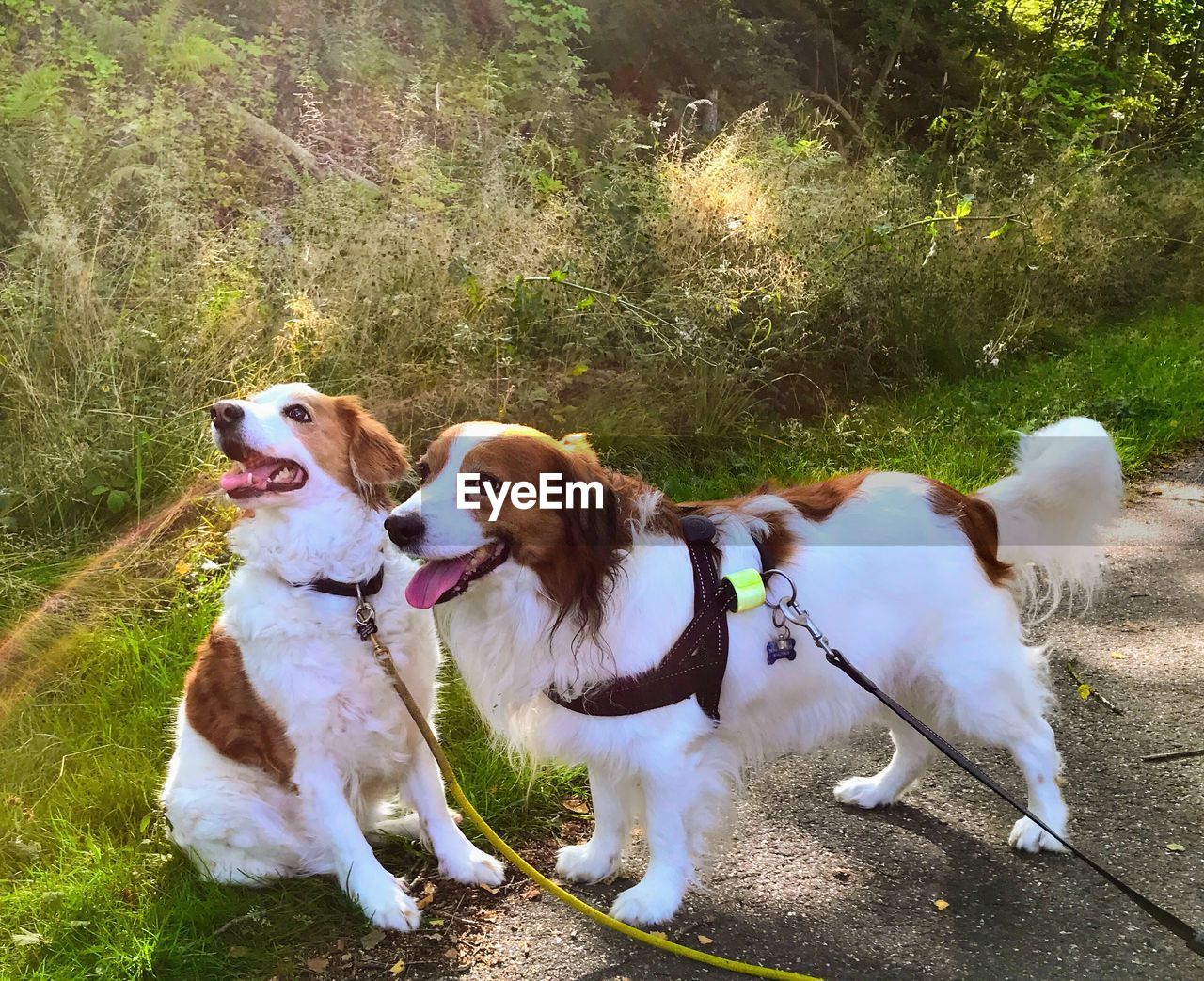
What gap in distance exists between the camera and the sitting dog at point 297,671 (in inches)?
109

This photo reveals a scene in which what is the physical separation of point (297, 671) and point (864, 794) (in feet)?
6.29

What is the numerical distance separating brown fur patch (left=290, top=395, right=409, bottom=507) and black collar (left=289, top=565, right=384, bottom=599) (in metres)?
0.25

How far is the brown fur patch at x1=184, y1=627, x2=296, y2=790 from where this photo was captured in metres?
2.81

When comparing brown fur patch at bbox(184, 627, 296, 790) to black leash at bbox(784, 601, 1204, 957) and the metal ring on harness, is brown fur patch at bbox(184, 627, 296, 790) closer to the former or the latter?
the metal ring on harness

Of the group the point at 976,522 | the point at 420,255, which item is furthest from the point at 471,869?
the point at 420,255

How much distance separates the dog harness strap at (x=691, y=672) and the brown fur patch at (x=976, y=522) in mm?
792

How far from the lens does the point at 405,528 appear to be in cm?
235

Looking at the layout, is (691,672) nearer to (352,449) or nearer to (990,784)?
(990,784)

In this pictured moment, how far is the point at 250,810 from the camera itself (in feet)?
9.27

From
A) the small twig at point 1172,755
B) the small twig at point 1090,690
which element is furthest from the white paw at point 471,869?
the small twig at point 1090,690

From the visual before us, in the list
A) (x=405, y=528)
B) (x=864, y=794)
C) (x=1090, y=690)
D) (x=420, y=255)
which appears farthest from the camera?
(x=420, y=255)

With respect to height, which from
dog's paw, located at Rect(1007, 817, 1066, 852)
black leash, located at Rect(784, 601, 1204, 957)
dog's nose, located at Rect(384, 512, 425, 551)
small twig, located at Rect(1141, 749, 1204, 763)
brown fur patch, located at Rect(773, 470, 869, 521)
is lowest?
dog's paw, located at Rect(1007, 817, 1066, 852)

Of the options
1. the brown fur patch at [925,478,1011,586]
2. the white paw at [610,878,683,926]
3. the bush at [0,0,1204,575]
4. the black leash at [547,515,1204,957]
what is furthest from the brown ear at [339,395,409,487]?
the bush at [0,0,1204,575]

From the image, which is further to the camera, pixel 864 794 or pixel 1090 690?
pixel 1090 690
